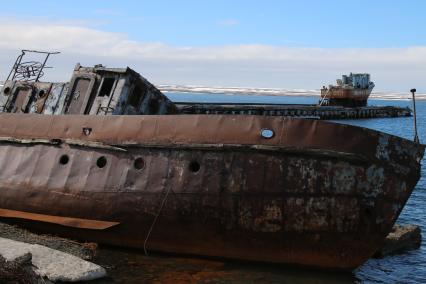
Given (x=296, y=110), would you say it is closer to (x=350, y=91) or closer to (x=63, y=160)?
(x=350, y=91)

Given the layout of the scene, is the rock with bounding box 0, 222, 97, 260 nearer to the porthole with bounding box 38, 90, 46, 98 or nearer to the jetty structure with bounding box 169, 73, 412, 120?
the porthole with bounding box 38, 90, 46, 98

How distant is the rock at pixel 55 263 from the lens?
7.46 metres

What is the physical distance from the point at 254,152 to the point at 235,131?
0.47 meters

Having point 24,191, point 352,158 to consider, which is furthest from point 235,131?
point 24,191

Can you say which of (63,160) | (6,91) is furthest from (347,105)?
(63,160)

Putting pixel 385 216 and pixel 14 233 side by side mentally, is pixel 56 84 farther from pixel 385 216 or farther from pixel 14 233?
pixel 385 216

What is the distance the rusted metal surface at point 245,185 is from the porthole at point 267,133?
6 centimetres

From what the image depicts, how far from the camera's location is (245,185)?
820cm

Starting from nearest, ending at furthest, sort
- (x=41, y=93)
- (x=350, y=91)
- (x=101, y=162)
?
(x=101, y=162) < (x=41, y=93) < (x=350, y=91)

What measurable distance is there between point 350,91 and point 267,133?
61860 millimetres

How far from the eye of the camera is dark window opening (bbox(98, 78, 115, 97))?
35.1 ft

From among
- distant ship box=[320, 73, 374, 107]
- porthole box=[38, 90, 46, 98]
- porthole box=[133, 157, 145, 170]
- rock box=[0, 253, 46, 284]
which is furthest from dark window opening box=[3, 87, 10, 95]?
distant ship box=[320, 73, 374, 107]

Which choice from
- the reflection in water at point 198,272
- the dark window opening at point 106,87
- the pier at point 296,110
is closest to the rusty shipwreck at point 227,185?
the reflection in water at point 198,272

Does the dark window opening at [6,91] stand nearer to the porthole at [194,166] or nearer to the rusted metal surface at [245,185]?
the rusted metal surface at [245,185]
